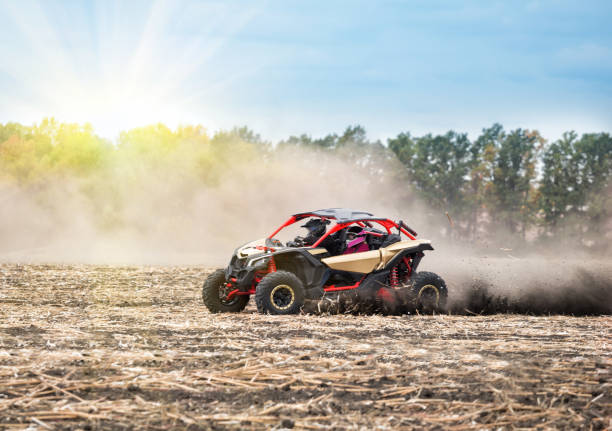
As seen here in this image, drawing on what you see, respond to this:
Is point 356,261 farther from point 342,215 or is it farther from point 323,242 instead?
point 342,215

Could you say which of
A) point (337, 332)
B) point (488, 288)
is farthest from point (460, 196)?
point (337, 332)

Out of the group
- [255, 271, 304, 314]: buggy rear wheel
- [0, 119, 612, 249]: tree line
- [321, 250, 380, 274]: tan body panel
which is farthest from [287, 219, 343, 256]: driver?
[0, 119, 612, 249]: tree line

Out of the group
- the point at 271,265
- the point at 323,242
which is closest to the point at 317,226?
the point at 323,242

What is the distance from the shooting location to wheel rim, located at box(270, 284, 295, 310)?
10309 mm

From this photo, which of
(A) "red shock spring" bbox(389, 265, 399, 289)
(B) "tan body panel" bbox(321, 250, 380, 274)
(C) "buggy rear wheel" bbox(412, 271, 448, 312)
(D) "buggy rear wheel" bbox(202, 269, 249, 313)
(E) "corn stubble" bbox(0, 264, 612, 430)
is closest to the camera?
(E) "corn stubble" bbox(0, 264, 612, 430)

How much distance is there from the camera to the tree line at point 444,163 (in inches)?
2106

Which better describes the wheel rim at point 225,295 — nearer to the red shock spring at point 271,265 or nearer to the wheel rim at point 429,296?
the red shock spring at point 271,265

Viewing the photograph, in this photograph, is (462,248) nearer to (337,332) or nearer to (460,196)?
(460,196)

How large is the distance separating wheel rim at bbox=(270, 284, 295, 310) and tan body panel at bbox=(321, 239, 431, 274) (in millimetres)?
821

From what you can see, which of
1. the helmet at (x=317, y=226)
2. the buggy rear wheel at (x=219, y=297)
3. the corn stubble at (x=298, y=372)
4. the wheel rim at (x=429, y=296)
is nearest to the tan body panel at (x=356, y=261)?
the helmet at (x=317, y=226)

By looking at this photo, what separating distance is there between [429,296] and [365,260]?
1272 millimetres

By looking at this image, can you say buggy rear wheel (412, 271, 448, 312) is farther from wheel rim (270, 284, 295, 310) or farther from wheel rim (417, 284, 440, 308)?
wheel rim (270, 284, 295, 310)

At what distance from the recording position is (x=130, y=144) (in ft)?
187

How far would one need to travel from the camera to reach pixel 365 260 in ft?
36.4
